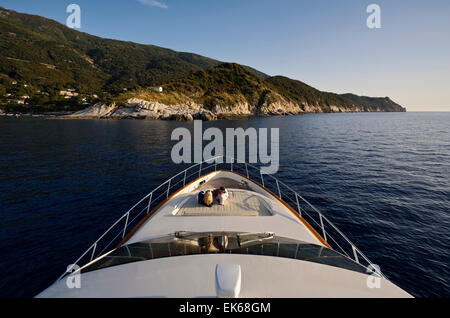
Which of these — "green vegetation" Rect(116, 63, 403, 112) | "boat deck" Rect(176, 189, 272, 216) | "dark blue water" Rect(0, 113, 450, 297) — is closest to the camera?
"boat deck" Rect(176, 189, 272, 216)

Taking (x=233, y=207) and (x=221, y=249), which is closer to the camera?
(x=221, y=249)

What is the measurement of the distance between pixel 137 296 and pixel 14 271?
9.73 m

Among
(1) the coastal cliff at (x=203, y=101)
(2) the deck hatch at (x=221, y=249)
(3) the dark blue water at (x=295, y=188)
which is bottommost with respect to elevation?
(3) the dark blue water at (x=295, y=188)

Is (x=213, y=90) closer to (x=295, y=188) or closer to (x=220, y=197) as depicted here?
(x=295, y=188)

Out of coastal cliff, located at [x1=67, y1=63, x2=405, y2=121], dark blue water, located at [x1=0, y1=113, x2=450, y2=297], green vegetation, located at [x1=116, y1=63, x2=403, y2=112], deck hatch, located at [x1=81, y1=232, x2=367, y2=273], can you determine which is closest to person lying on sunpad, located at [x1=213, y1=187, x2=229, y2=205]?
deck hatch, located at [x1=81, y1=232, x2=367, y2=273]

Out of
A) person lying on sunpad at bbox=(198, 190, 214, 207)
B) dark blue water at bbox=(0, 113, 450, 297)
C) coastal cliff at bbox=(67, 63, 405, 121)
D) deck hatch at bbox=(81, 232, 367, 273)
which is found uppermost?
coastal cliff at bbox=(67, 63, 405, 121)

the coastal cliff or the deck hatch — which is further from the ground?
the coastal cliff

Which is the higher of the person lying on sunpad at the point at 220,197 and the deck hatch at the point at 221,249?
the person lying on sunpad at the point at 220,197

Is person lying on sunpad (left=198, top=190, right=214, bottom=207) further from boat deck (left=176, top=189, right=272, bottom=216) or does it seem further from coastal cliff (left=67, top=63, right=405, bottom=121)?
coastal cliff (left=67, top=63, right=405, bottom=121)

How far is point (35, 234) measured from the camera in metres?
11.1

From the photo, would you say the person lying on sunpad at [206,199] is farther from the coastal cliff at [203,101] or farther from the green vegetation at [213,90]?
the green vegetation at [213,90]

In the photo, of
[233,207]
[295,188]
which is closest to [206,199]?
[233,207]

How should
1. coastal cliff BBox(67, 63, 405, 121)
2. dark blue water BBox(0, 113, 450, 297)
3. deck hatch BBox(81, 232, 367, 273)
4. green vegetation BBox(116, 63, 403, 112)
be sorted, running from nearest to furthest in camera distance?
deck hatch BBox(81, 232, 367, 273), dark blue water BBox(0, 113, 450, 297), coastal cliff BBox(67, 63, 405, 121), green vegetation BBox(116, 63, 403, 112)

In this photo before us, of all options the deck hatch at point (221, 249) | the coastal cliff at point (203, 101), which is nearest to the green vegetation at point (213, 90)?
the coastal cliff at point (203, 101)
